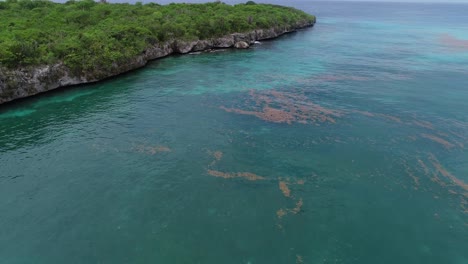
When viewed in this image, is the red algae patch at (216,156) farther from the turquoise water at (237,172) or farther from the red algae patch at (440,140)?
the red algae patch at (440,140)

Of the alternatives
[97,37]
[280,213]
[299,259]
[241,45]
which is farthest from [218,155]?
[241,45]

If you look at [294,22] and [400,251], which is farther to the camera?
[294,22]

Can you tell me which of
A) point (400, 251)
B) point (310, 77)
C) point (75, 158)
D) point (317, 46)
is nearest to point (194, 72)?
A: point (310, 77)

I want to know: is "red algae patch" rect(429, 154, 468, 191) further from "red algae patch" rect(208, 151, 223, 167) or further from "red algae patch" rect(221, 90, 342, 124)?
"red algae patch" rect(208, 151, 223, 167)

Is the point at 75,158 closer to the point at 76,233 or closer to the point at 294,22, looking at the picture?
the point at 76,233

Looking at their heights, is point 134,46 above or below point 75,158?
above

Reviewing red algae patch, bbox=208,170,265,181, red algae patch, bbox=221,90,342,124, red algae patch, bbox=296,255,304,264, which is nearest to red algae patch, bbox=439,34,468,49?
red algae patch, bbox=221,90,342,124

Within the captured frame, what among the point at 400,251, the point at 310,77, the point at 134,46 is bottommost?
the point at 400,251

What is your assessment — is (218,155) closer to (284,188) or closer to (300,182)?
(284,188)
